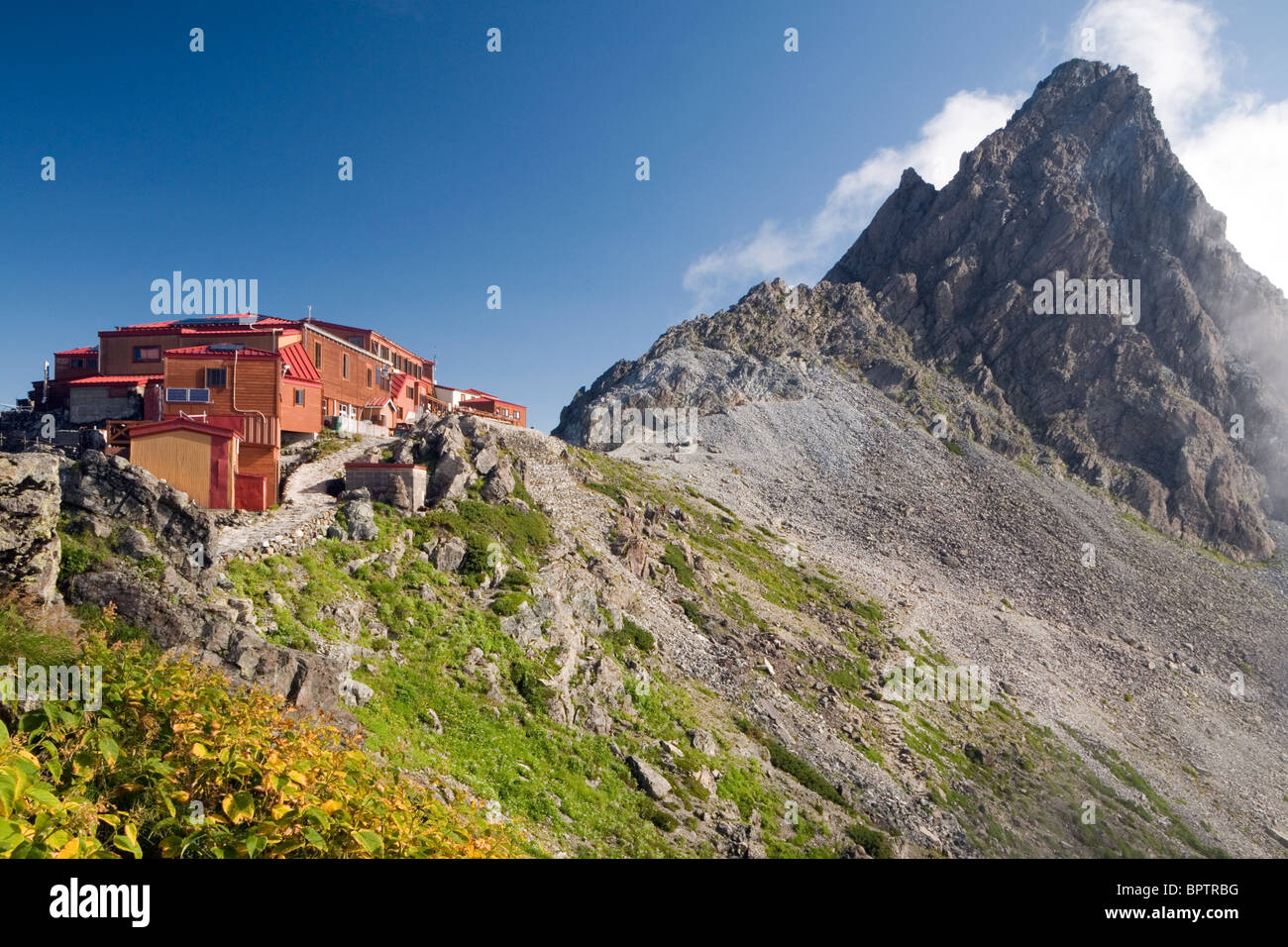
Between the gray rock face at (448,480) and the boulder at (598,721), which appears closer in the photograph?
the boulder at (598,721)

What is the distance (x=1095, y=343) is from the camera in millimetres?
113750

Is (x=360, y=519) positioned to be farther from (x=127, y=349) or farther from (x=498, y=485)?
(x=127, y=349)

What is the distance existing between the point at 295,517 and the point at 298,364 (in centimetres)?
1684

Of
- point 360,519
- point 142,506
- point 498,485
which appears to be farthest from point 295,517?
point 498,485

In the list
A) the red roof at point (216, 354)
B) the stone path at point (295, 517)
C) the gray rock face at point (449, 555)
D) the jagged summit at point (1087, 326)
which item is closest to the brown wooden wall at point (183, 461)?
the stone path at point (295, 517)

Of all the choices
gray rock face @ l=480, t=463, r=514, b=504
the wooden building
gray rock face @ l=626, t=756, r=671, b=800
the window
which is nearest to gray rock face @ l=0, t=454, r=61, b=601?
gray rock face @ l=626, t=756, r=671, b=800

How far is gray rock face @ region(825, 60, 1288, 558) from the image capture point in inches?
4065

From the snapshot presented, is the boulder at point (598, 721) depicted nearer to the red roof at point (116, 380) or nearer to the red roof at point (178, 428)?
the red roof at point (178, 428)

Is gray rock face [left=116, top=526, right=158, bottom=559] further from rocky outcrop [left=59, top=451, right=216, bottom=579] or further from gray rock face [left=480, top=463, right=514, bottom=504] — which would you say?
gray rock face [left=480, top=463, right=514, bottom=504]

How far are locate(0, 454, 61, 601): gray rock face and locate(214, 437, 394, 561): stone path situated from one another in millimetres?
5609

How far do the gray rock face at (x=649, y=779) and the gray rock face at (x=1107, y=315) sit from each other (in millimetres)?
103809

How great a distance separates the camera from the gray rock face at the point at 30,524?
12.1m

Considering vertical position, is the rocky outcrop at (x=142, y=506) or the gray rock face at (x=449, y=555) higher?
the rocky outcrop at (x=142, y=506)
